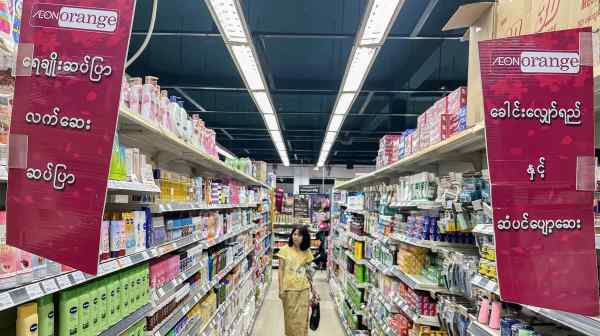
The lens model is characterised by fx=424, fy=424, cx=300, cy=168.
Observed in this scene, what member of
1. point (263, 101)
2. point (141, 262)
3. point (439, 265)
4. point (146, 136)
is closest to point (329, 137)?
point (263, 101)

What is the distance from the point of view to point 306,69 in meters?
8.73

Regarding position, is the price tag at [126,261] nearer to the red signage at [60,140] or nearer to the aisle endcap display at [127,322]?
the aisle endcap display at [127,322]

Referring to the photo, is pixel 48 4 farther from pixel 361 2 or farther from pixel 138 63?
pixel 138 63

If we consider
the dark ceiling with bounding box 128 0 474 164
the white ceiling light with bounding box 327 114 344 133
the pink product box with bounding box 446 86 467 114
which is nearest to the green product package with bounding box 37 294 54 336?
the pink product box with bounding box 446 86 467 114

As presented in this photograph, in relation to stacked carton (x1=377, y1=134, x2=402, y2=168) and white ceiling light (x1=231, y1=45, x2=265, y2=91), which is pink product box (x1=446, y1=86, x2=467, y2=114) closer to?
stacked carton (x1=377, y1=134, x2=402, y2=168)

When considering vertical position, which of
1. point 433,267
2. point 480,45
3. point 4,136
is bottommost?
point 433,267

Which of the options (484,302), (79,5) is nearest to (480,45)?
(79,5)

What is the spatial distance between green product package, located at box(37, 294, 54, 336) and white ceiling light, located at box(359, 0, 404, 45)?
9.49 ft

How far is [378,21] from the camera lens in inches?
143

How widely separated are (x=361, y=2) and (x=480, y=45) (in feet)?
16.0

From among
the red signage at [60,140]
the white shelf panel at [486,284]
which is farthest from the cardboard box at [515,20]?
the red signage at [60,140]

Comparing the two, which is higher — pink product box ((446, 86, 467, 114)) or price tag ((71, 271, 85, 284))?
pink product box ((446, 86, 467, 114))

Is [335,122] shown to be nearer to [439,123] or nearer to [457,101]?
[439,123]

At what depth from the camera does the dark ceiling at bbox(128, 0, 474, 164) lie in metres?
6.03
